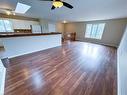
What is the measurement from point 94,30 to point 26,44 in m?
6.67

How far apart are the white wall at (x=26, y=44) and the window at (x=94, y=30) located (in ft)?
14.9

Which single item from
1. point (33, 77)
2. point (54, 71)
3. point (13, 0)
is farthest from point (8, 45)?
point (54, 71)

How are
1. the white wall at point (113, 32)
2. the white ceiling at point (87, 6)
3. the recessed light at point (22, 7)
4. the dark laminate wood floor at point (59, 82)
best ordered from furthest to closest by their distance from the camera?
the white wall at point (113, 32), the recessed light at point (22, 7), the white ceiling at point (87, 6), the dark laminate wood floor at point (59, 82)

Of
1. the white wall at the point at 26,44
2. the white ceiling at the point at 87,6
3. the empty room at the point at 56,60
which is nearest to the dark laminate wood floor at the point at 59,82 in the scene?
the empty room at the point at 56,60

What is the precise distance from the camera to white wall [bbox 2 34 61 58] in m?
3.11

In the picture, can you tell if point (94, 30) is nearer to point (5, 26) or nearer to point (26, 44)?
point (26, 44)

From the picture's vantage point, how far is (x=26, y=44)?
3660 mm

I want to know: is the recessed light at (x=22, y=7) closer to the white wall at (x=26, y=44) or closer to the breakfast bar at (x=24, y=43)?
the breakfast bar at (x=24, y=43)

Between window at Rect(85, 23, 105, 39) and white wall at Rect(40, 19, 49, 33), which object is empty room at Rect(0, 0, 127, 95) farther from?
white wall at Rect(40, 19, 49, 33)

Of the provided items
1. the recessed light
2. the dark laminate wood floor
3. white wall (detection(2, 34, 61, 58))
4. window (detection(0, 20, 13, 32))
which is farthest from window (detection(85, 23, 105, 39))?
window (detection(0, 20, 13, 32))

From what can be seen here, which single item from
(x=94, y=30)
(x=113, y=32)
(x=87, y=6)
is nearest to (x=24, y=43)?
(x=87, y=6)

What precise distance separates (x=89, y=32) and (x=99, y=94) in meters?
7.45

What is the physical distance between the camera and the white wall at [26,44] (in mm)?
3112

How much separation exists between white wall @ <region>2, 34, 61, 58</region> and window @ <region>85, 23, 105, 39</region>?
455 cm
